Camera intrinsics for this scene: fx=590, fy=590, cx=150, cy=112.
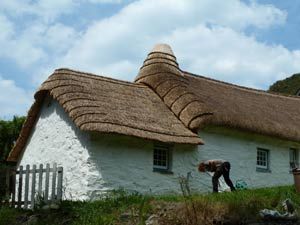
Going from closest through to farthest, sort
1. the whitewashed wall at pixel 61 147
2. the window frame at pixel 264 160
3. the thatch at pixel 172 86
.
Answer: the whitewashed wall at pixel 61 147 → the thatch at pixel 172 86 → the window frame at pixel 264 160

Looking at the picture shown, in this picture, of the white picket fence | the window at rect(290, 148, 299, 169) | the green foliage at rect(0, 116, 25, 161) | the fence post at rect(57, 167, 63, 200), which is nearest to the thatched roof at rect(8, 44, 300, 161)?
the window at rect(290, 148, 299, 169)

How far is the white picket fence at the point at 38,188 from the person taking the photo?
54.0 feet

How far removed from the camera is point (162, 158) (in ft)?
65.1

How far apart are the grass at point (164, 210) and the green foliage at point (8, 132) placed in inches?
423

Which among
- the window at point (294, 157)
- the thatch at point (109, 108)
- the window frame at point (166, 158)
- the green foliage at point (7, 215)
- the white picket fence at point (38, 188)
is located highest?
the thatch at point (109, 108)

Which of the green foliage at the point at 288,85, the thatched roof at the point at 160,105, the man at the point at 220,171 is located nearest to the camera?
the man at the point at 220,171

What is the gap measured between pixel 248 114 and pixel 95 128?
7.56 metres

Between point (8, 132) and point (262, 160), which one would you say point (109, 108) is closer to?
point (262, 160)

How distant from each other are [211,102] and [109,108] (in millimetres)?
4760

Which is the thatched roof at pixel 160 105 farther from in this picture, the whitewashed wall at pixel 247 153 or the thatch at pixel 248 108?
the whitewashed wall at pixel 247 153

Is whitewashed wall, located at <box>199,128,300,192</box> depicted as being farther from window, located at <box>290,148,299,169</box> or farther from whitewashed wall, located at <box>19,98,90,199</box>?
whitewashed wall, located at <box>19,98,90,199</box>

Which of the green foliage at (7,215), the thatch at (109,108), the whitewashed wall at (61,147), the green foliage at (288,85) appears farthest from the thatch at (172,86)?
the green foliage at (288,85)

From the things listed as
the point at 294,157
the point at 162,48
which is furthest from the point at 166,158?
the point at 294,157

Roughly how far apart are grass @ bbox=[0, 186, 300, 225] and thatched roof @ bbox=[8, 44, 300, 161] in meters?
3.14
